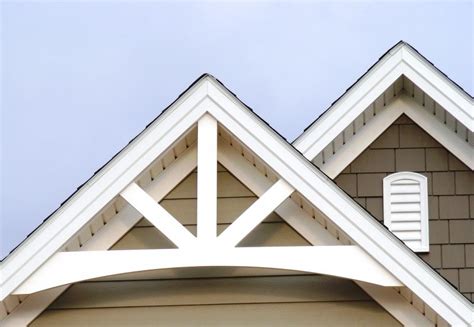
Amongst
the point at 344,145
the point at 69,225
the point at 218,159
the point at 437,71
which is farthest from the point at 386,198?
the point at 69,225

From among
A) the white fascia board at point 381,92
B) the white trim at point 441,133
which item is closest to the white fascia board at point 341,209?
the white fascia board at point 381,92

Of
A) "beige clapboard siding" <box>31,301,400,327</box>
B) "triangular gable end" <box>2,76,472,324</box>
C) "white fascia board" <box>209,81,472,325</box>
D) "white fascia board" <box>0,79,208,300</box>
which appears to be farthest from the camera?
"beige clapboard siding" <box>31,301,400,327</box>

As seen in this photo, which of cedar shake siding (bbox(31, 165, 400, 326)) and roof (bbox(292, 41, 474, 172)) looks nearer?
cedar shake siding (bbox(31, 165, 400, 326))

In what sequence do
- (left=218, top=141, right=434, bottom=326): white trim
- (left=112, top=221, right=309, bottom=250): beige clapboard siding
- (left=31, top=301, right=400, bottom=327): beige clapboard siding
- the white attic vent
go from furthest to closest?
the white attic vent, (left=112, top=221, right=309, bottom=250): beige clapboard siding, (left=31, top=301, right=400, bottom=327): beige clapboard siding, (left=218, top=141, right=434, bottom=326): white trim

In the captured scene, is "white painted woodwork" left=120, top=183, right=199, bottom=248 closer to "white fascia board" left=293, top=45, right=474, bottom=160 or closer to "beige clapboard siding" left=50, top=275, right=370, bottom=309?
"beige clapboard siding" left=50, top=275, right=370, bottom=309

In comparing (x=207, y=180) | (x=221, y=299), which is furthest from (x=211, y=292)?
(x=207, y=180)

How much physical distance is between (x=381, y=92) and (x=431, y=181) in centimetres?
101

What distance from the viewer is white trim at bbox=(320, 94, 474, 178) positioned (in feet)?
34.6

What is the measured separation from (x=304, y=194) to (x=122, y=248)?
1667 mm

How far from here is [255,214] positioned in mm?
8359

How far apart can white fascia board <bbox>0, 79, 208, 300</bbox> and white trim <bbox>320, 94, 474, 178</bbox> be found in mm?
2417

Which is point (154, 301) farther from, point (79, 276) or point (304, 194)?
point (304, 194)

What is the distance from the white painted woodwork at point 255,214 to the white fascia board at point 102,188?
2.70 ft

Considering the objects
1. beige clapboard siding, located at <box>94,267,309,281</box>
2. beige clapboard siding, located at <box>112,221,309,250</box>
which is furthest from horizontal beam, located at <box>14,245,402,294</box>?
beige clapboard siding, located at <box>112,221,309,250</box>
